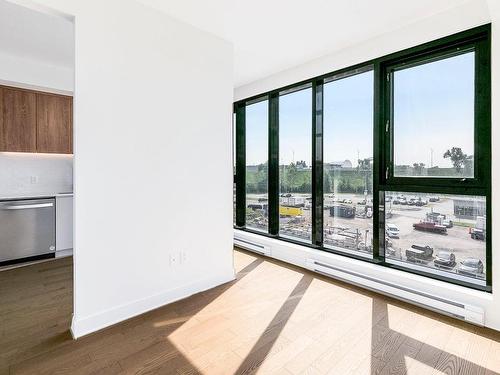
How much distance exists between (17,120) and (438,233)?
549cm

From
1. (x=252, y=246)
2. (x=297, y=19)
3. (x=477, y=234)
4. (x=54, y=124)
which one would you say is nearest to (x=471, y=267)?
(x=477, y=234)

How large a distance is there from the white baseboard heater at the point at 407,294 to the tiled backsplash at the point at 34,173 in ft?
13.7

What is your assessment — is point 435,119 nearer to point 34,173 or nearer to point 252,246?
point 252,246

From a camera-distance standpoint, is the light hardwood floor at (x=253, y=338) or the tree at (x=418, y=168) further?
the tree at (x=418, y=168)

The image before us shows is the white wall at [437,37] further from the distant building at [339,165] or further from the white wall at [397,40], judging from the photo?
the distant building at [339,165]

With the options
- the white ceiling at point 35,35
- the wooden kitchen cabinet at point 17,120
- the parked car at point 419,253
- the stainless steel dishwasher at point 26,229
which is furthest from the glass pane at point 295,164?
the wooden kitchen cabinet at point 17,120

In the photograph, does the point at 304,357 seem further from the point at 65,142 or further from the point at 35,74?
the point at 35,74

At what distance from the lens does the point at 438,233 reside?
2840mm

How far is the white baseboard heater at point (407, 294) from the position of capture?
7.87 ft

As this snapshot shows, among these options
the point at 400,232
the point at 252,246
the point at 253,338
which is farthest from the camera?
the point at 252,246

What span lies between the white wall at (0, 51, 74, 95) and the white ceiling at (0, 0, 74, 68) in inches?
5.1

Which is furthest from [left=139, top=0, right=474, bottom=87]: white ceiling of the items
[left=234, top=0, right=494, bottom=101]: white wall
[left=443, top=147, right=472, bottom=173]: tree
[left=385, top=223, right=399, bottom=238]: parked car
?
[left=385, top=223, right=399, bottom=238]: parked car

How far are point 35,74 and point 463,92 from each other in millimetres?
5205

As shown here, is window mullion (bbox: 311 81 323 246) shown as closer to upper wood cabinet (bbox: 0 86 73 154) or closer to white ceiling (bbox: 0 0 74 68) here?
white ceiling (bbox: 0 0 74 68)
